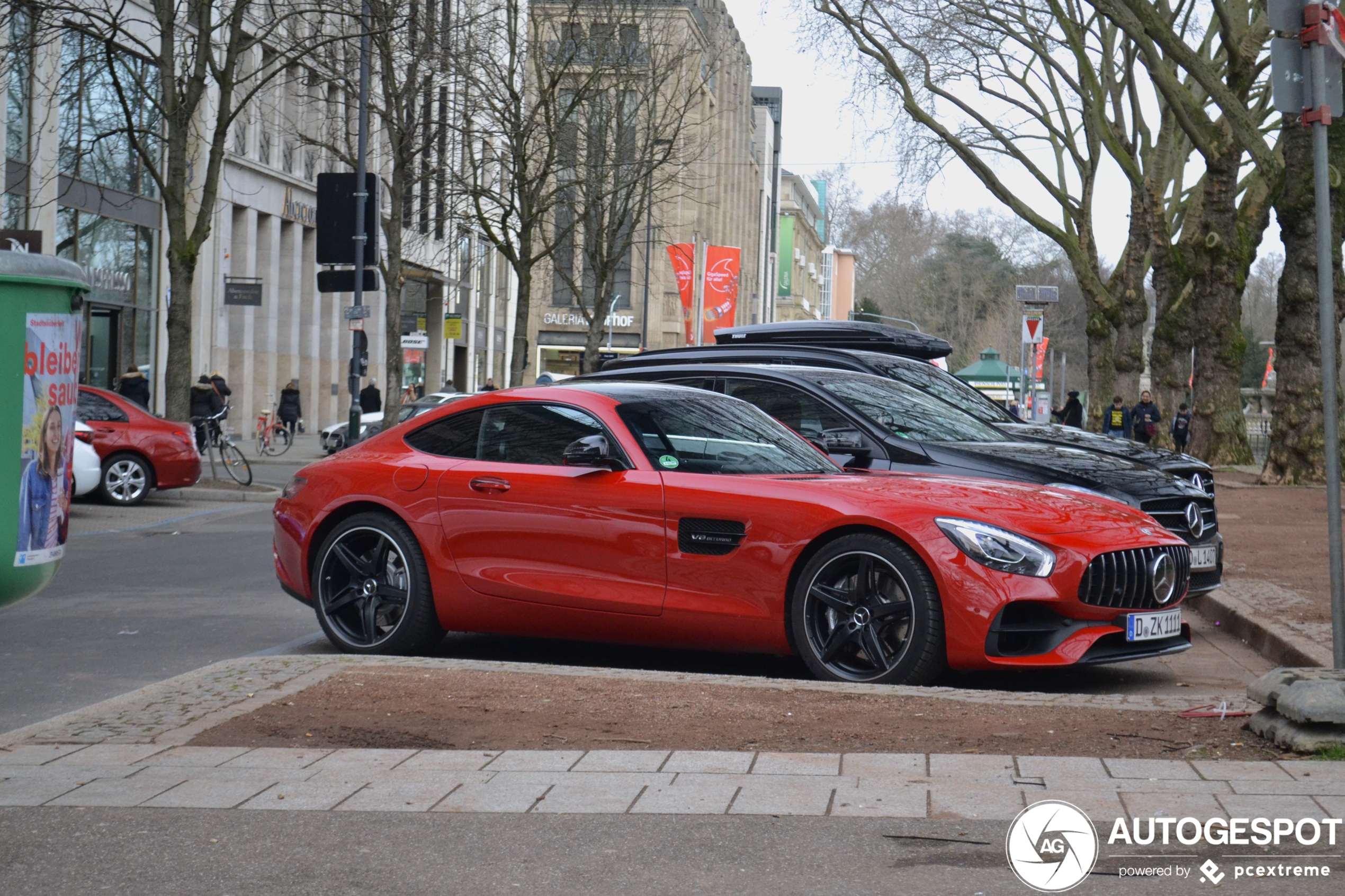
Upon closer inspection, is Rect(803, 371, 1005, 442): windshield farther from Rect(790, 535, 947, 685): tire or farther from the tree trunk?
the tree trunk

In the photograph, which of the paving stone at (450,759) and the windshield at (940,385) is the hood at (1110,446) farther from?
the paving stone at (450,759)

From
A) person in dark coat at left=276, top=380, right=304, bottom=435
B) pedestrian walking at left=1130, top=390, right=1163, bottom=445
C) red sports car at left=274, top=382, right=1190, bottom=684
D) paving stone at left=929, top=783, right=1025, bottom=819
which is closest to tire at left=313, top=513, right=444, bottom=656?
red sports car at left=274, top=382, right=1190, bottom=684

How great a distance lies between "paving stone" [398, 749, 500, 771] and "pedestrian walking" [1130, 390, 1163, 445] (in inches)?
1087

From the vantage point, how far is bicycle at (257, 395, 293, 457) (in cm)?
3347

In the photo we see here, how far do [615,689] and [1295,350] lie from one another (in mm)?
18731

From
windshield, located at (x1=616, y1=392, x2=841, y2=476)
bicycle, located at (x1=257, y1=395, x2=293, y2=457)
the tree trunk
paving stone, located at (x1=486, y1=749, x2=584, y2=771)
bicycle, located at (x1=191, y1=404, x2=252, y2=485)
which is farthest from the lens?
bicycle, located at (x1=257, y1=395, x2=293, y2=457)

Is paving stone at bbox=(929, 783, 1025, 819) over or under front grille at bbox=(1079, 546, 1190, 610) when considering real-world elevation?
under

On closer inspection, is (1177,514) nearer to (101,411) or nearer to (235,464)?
(101,411)

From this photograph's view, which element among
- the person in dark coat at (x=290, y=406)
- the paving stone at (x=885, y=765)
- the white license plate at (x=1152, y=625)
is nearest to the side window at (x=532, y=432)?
the white license plate at (x=1152, y=625)

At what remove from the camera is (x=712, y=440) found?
789 centimetres

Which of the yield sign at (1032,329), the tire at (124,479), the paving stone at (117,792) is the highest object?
the yield sign at (1032,329)

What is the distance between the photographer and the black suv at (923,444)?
30.7 ft

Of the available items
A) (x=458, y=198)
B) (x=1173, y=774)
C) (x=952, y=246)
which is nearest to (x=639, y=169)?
(x=458, y=198)

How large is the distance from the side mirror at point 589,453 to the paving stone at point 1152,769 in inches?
122
